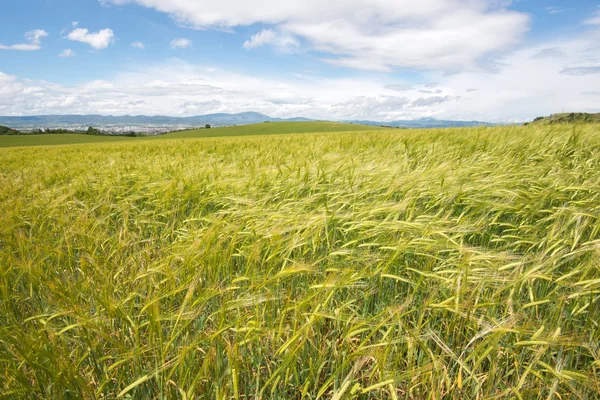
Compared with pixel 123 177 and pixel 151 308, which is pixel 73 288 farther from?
pixel 123 177

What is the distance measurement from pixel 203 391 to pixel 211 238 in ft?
2.00

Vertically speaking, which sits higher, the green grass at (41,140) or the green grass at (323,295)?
the green grass at (41,140)

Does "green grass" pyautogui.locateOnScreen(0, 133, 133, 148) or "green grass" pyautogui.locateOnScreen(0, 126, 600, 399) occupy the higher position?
"green grass" pyautogui.locateOnScreen(0, 133, 133, 148)

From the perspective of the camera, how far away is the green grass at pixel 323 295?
0.95m

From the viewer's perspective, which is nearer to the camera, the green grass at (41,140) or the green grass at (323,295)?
the green grass at (323,295)

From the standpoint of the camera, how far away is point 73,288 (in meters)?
1.29

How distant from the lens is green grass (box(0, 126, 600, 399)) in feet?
3.10

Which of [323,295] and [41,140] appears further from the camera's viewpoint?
[41,140]

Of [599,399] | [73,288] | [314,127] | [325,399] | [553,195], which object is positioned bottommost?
[325,399]

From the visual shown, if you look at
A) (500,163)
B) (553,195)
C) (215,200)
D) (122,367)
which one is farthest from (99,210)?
(500,163)

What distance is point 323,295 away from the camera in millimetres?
1157

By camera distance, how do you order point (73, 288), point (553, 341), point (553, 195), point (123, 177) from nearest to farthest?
point (553, 341) < point (73, 288) < point (553, 195) < point (123, 177)

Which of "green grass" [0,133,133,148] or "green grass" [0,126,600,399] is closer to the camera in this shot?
"green grass" [0,126,600,399]

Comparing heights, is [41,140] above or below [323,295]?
above
